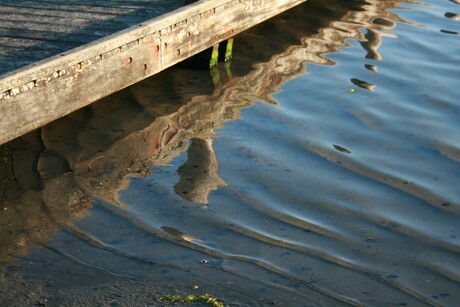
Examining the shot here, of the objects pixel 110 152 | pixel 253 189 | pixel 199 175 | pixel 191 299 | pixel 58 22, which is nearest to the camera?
pixel 191 299

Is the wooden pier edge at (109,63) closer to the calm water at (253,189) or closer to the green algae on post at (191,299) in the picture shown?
the calm water at (253,189)

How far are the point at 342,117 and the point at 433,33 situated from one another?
8.59 feet

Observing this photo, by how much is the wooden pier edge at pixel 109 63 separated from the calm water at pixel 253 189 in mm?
370

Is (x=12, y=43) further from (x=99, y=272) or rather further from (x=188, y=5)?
(x=99, y=272)

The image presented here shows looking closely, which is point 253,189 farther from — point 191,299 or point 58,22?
point 58,22

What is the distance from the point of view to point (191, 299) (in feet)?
15.9

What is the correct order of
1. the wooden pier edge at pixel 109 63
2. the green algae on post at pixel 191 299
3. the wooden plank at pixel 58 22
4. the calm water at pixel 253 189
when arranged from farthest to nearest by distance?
the wooden plank at pixel 58 22, the wooden pier edge at pixel 109 63, the calm water at pixel 253 189, the green algae on post at pixel 191 299

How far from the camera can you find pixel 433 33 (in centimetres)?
961

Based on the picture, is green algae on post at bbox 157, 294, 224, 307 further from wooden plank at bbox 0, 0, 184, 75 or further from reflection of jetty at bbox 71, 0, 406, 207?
wooden plank at bbox 0, 0, 184, 75

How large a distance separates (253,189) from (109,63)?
143 centimetres

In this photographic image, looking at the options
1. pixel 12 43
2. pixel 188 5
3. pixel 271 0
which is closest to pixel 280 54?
pixel 271 0

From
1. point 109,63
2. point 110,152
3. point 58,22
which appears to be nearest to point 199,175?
point 110,152

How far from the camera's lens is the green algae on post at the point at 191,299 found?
4.83 meters

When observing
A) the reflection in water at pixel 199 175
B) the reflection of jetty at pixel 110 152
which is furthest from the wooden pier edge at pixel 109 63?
the reflection in water at pixel 199 175
